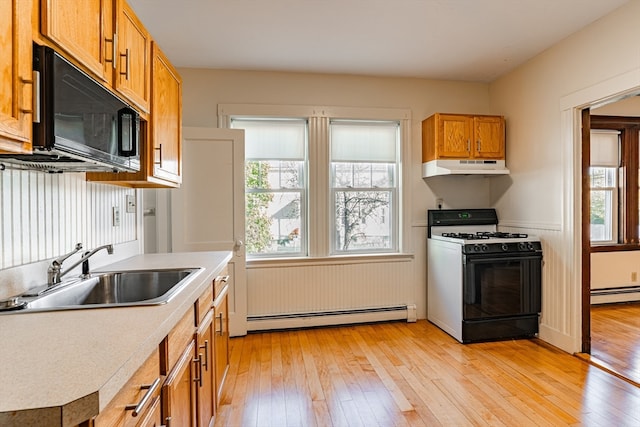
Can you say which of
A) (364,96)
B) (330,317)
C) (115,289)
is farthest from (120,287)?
(364,96)

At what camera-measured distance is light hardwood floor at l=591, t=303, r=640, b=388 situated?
2656 mm

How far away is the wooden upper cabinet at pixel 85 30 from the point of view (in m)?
1.08

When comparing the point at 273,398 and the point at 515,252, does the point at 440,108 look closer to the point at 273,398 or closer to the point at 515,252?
the point at 515,252

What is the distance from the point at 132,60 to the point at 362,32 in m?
1.79

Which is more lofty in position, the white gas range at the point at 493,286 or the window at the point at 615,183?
the window at the point at 615,183

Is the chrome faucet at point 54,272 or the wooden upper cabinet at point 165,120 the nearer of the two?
the chrome faucet at point 54,272

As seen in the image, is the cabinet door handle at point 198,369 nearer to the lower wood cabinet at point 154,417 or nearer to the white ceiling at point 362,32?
the lower wood cabinet at point 154,417

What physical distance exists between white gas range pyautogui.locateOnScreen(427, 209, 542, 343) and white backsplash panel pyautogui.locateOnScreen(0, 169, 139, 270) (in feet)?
9.26

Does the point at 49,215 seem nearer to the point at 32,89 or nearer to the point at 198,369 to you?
the point at 32,89

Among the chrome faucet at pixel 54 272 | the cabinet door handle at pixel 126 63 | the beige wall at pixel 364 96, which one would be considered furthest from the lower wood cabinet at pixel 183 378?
the beige wall at pixel 364 96

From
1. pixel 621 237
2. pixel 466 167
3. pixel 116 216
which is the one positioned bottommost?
pixel 621 237

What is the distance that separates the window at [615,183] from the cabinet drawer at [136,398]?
192 inches

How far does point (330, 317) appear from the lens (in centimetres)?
363

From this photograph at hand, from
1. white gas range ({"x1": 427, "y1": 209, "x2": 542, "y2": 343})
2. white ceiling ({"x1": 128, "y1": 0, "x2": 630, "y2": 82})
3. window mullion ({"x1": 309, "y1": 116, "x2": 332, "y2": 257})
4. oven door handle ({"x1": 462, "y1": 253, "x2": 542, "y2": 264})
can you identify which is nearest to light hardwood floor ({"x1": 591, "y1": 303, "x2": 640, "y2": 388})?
white gas range ({"x1": 427, "y1": 209, "x2": 542, "y2": 343})
